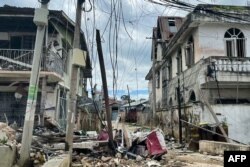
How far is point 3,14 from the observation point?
15.1m

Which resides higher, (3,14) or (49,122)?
(3,14)

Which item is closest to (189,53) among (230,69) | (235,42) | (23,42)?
(235,42)

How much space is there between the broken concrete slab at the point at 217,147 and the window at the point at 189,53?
7.25 m

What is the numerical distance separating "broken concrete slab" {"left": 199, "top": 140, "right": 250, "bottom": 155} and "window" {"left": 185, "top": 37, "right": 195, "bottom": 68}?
7247 mm

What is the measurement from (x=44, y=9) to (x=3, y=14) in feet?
27.3

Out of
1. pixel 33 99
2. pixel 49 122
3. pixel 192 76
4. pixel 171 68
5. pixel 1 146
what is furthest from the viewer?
pixel 171 68

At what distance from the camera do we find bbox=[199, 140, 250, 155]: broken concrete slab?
37.5 feet

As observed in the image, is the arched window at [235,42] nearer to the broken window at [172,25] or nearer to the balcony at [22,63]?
the balcony at [22,63]

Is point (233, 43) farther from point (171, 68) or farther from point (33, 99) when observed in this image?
point (33, 99)

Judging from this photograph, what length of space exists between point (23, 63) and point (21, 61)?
2.58 ft

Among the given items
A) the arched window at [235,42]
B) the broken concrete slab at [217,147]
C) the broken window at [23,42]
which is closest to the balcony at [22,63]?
the broken window at [23,42]

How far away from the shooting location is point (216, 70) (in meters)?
16.2

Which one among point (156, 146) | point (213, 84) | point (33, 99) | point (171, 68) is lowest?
point (156, 146)

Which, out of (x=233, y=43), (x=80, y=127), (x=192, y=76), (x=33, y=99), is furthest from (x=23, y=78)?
(x=233, y=43)
